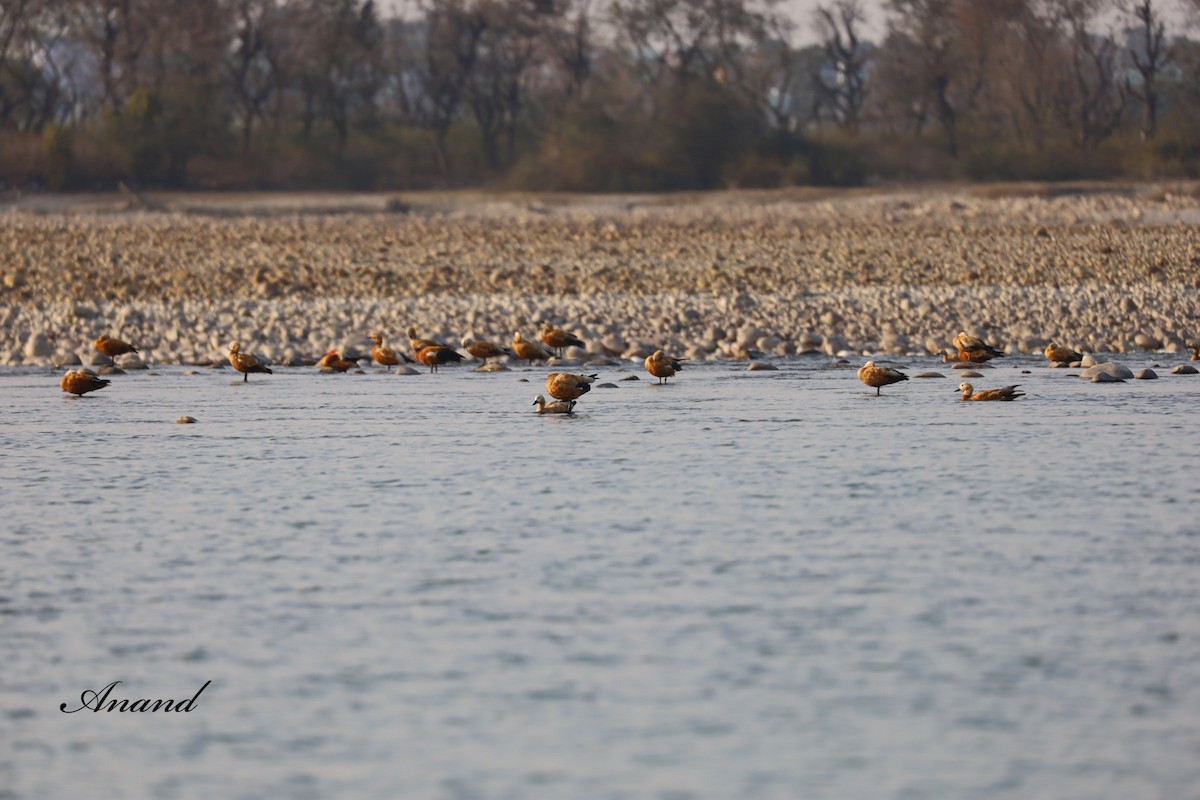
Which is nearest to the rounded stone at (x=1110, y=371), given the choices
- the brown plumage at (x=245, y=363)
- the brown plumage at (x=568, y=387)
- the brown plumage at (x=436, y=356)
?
the brown plumage at (x=568, y=387)

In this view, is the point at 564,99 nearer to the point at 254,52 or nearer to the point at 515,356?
the point at 254,52

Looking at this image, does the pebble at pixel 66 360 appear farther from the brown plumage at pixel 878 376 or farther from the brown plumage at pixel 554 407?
the brown plumage at pixel 878 376

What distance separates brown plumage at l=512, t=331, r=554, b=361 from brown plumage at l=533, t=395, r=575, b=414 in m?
4.07

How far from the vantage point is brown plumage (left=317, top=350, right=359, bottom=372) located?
1805 cm

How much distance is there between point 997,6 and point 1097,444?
64.2m

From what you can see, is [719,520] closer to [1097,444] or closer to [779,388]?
[1097,444]

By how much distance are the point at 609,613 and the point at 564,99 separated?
66.6m

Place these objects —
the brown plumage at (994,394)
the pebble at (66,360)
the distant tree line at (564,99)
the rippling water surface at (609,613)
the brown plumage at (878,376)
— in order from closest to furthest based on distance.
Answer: the rippling water surface at (609,613) → the brown plumage at (994,394) → the brown plumage at (878,376) → the pebble at (66,360) → the distant tree line at (564,99)

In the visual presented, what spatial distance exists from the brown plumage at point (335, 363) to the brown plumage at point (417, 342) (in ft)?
2.54

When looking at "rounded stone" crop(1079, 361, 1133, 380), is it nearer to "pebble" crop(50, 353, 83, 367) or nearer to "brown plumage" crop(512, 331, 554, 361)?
"brown plumage" crop(512, 331, 554, 361)

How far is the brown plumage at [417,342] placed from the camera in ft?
61.3

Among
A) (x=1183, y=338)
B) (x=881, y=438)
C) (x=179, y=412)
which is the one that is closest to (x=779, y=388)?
(x=881, y=438)

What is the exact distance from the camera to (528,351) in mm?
18438

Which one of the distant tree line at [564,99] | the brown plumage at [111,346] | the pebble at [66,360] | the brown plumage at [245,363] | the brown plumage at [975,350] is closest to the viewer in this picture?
the brown plumage at [245,363]
